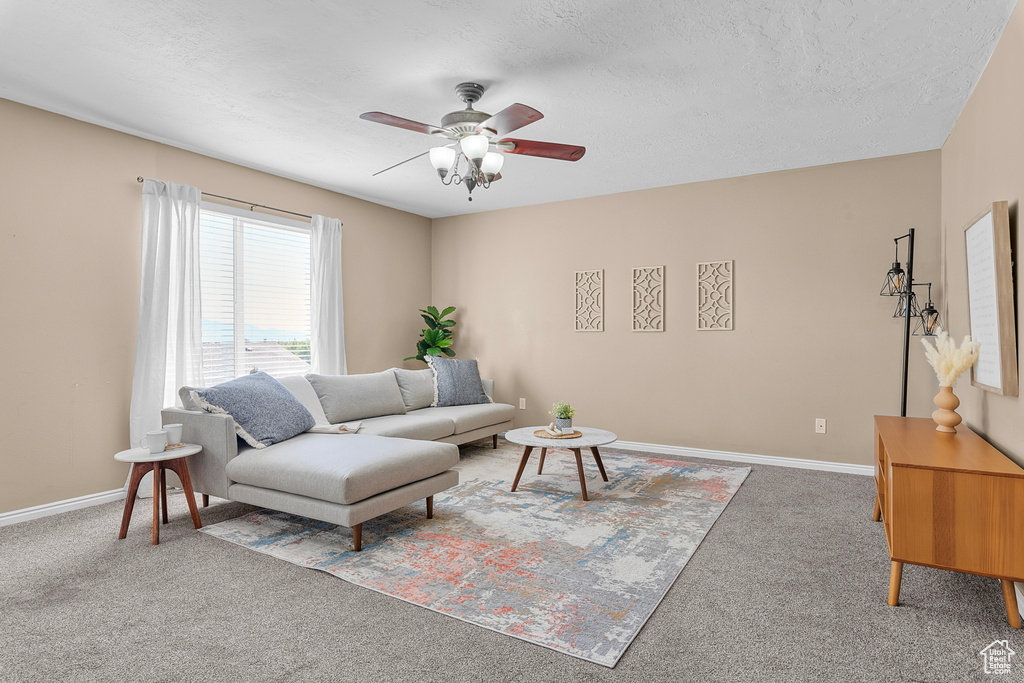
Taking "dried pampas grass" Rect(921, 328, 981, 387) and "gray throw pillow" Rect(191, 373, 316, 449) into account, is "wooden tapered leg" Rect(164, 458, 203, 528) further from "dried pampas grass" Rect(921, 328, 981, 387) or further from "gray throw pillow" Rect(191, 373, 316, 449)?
"dried pampas grass" Rect(921, 328, 981, 387)

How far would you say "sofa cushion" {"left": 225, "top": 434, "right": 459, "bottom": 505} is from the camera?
9.25 ft

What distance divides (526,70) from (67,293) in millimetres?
3194

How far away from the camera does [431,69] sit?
2.99 m

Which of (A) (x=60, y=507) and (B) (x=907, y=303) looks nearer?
(A) (x=60, y=507)

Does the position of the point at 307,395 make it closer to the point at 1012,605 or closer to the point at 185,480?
the point at 185,480

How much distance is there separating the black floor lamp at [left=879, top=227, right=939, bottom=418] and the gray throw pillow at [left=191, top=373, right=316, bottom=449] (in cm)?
414

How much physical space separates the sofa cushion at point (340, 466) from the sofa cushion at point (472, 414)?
1377 millimetres

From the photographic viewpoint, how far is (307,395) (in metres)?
4.28

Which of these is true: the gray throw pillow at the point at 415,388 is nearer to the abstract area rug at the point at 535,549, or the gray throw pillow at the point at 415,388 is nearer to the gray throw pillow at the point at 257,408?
the abstract area rug at the point at 535,549

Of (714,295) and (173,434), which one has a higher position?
(714,295)

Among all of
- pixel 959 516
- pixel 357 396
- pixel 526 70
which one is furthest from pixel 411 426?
pixel 959 516

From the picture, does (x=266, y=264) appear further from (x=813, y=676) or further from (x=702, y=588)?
(x=813, y=676)

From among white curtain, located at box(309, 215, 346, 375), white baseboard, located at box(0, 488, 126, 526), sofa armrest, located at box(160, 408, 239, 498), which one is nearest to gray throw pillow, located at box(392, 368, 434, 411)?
white curtain, located at box(309, 215, 346, 375)

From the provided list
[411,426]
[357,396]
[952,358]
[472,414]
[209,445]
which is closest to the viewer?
[952,358]
